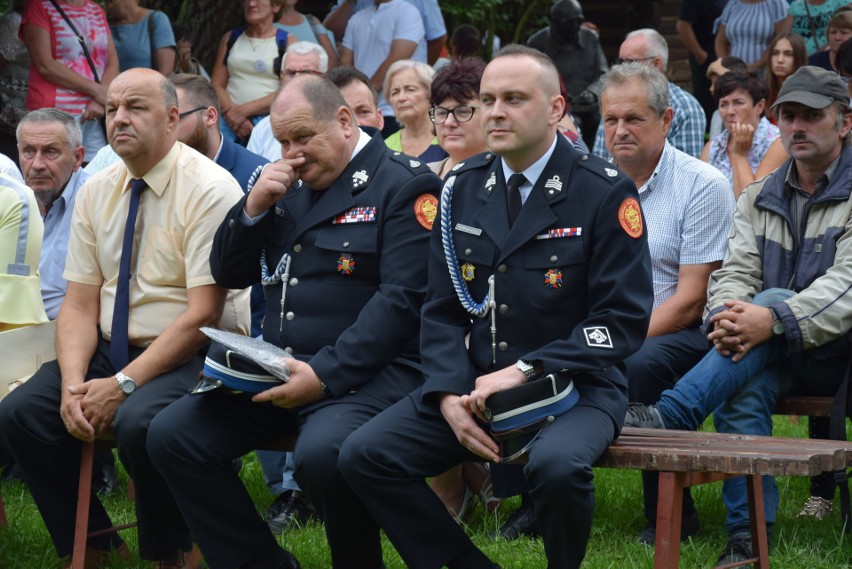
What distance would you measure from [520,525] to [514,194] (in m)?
1.58

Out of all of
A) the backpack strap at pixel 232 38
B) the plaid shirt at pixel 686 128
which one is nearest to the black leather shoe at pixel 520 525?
the plaid shirt at pixel 686 128

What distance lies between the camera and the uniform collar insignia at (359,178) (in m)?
4.68

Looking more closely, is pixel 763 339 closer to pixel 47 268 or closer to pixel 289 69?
pixel 47 268

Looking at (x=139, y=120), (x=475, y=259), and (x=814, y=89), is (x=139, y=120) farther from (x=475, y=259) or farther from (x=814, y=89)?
(x=814, y=89)

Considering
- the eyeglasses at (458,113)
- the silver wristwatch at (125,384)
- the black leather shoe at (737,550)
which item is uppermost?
the eyeglasses at (458,113)

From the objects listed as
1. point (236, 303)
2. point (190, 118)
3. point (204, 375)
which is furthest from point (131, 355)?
point (190, 118)

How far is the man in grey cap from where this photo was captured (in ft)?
15.7

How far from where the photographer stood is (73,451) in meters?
4.94

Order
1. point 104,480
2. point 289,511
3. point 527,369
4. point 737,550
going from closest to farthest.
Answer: point 527,369, point 737,550, point 289,511, point 104,480

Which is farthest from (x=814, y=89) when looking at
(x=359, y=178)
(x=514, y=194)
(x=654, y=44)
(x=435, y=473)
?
(x=654, y=44)

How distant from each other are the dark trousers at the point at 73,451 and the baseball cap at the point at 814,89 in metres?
2.52

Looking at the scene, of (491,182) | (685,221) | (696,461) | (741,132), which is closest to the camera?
(696,461)

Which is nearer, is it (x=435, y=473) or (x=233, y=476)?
(x=435, y=473)

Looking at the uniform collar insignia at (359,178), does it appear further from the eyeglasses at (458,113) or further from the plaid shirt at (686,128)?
the plaid shirt at (686,128)
